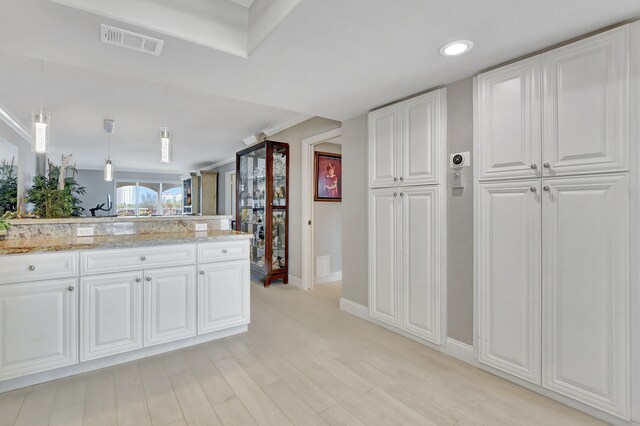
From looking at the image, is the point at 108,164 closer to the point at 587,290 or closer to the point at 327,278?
the point at 327,278

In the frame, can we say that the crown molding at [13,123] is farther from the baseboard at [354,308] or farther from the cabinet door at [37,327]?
the baseboard at [354,308]

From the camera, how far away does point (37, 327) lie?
1913 millimetres

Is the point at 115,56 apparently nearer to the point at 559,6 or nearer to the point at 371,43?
the point at 371,43

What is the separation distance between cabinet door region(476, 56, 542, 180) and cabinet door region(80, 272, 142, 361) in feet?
8.92

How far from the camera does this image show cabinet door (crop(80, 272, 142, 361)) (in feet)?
6.75

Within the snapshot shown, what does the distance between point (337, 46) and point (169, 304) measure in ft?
7.43

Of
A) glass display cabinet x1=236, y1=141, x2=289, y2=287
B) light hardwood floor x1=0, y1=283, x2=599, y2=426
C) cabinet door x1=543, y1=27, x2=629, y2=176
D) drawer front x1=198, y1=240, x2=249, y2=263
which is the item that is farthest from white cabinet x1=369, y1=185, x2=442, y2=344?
glass display cabinet x1=236, y1=141, x2=289, y2=287

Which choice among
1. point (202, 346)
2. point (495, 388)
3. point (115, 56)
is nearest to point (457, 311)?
point (495, 388)

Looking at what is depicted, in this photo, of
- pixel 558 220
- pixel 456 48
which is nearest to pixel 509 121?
pixel 456 48

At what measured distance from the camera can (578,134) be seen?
5.59 ft

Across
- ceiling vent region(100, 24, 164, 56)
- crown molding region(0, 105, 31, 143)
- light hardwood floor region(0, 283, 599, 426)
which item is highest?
crown molding region(0, 105, 31, 143)

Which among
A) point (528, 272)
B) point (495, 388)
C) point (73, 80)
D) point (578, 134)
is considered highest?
point (73, 80)

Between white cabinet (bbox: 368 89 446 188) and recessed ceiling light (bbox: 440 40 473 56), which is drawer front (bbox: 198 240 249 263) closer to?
white cabinet (bbox: 368 89 446 188)

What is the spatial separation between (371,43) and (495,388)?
2324 millimetres
